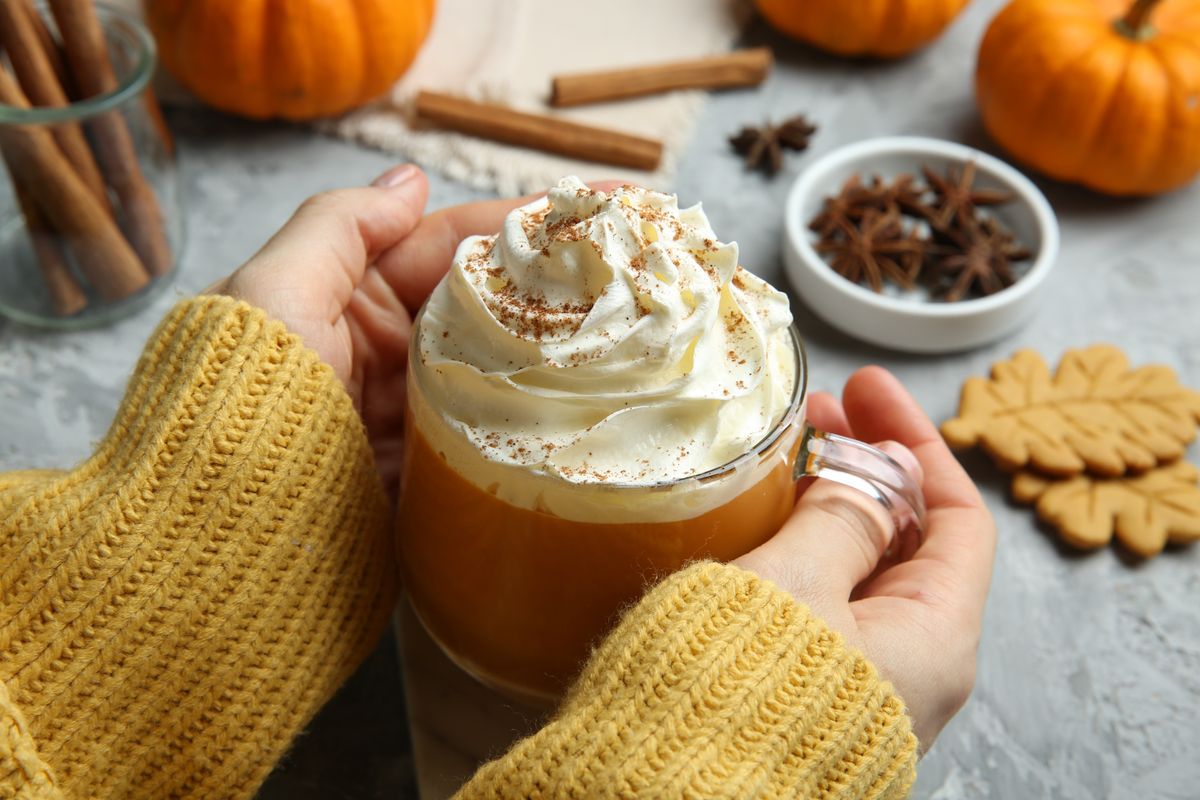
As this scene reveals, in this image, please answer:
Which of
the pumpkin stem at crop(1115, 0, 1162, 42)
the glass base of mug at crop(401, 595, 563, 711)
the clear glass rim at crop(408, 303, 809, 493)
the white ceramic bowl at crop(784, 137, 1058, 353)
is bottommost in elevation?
the white ceramic bowl at crop(784, 137, 1058, 353)

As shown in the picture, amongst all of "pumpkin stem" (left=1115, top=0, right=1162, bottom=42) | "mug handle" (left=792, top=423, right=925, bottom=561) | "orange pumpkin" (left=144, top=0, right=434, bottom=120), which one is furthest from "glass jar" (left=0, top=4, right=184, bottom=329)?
"pumpkin stem" (left=1115, top=0, right=1162, bottom=42)

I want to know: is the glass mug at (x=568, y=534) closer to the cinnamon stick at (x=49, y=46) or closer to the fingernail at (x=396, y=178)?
the fingernail at (x=396, y=178)

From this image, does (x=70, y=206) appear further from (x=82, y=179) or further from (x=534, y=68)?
(x=534, y=68)

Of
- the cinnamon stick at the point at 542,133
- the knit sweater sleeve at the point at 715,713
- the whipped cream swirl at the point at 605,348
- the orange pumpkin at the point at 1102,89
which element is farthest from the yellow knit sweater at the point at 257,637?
the orange pumpkin at the point at 1102,89

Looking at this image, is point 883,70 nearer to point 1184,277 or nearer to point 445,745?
point 1184,277

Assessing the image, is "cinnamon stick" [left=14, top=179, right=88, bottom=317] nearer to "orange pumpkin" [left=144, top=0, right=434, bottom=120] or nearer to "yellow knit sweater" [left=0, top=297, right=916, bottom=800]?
"orange pumpkin" [left=144, top=0, right=434, bottom=120]

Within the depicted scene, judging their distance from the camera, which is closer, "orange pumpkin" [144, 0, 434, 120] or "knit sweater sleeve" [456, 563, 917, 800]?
"knit sweater sleeve" [456, 563, 917, 800]

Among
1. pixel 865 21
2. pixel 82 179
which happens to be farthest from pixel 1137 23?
pixel 82 179
